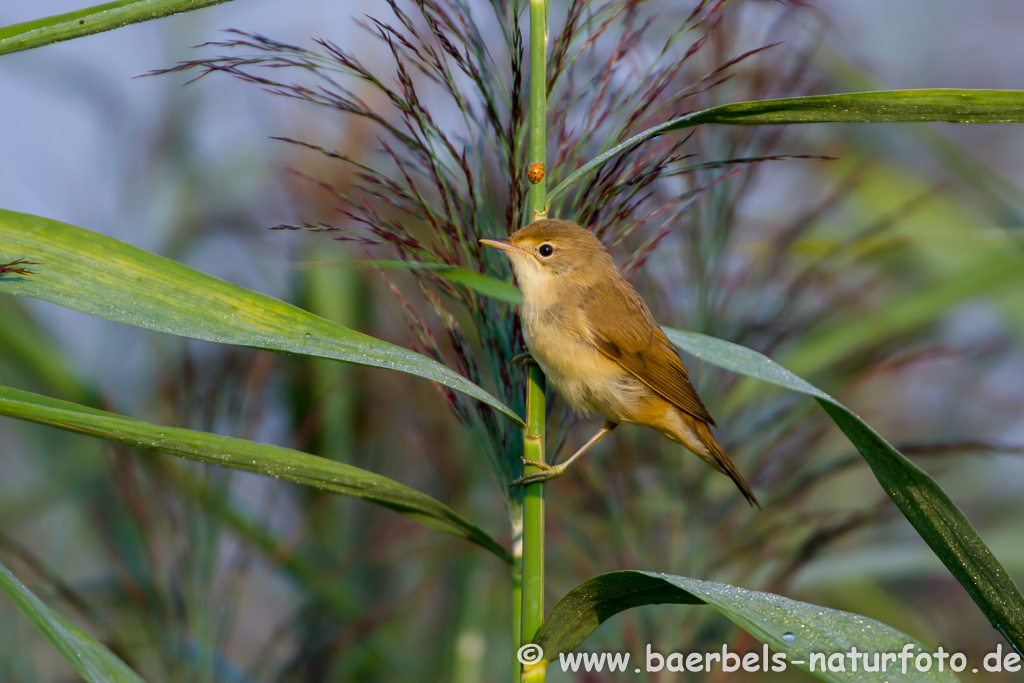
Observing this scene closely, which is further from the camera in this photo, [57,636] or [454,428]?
[454,428]

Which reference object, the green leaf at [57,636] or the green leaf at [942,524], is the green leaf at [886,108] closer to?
the green leaf at [942,524]

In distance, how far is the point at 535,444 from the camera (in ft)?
3.34

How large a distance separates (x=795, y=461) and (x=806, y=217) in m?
0.57

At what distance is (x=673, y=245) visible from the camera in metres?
1.96

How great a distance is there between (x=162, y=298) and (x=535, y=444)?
1.55ft

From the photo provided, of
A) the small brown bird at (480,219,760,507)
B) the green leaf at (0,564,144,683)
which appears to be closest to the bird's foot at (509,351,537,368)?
the small brown bird at (480,219,760,507)

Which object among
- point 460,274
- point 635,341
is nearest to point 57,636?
point 460,274

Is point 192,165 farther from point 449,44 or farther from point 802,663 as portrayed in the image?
point 802,663

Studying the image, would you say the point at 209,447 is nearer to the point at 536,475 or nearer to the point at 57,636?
the point at 57,636

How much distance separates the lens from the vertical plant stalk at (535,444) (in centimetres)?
96

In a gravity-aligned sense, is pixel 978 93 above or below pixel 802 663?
above

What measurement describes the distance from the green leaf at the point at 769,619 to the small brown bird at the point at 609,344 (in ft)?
1.74

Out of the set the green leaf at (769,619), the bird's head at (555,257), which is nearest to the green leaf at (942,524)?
the green leaf at (769,619)

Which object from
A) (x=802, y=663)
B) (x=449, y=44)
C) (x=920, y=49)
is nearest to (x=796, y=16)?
(x=449, y=44)
